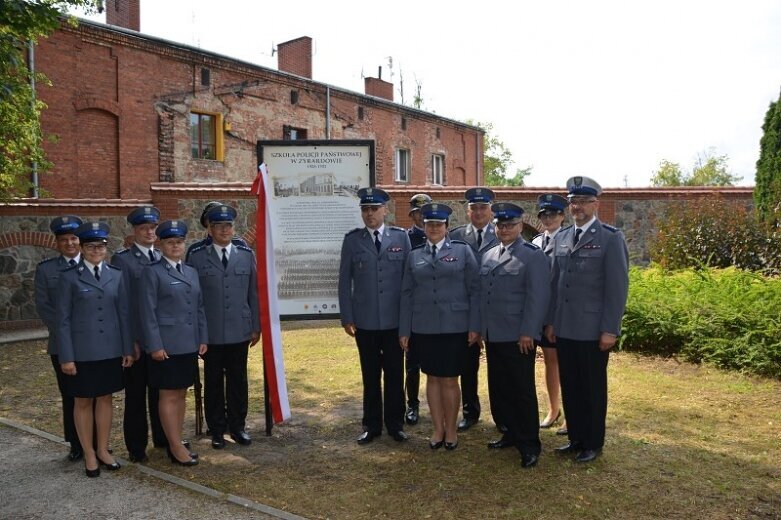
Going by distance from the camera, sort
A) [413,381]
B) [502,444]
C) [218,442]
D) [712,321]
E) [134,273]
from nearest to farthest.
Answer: [134,273]
[502,444]
[218,442]
[413,381]
[712,321]

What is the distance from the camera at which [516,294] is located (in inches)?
192

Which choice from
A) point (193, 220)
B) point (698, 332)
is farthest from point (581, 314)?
point (193, 220)

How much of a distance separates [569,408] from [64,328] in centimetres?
377

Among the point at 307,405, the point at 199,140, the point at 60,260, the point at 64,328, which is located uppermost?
the point at 199,140

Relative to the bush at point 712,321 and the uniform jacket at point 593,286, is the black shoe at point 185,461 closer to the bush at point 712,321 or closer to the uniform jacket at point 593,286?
the uniform jacket at point 593,286

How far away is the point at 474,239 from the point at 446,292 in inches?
43.2

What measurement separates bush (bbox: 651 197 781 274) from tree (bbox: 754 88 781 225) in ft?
1.30

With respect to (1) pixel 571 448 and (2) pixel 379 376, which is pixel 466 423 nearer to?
(2) pixel 379 376

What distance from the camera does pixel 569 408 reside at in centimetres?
505

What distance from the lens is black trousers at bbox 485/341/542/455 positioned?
16.0 feet

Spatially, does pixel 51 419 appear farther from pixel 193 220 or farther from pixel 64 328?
pixel 193 220

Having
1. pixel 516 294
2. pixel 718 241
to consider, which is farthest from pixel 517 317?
pixel 718 241

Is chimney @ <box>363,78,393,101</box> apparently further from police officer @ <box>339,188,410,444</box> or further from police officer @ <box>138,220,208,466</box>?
police officer @ <box>138,220,208,466</box>

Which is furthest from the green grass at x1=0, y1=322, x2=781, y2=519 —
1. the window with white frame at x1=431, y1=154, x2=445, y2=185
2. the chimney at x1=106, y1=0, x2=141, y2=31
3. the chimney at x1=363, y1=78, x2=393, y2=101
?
the window with white frame at x1=431, y1=154, x2=445, y2=185
